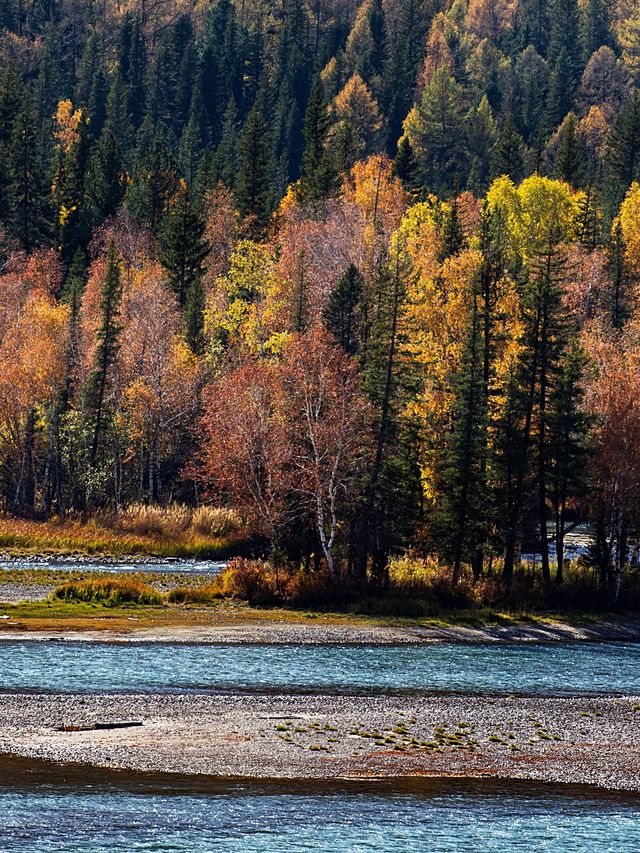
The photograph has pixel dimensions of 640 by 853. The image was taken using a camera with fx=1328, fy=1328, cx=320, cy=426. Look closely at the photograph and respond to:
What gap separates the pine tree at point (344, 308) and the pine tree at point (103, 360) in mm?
16773

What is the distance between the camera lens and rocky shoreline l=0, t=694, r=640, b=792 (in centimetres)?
2923

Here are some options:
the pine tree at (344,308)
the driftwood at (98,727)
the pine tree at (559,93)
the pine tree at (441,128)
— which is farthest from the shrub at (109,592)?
the pine tree at (559,93)

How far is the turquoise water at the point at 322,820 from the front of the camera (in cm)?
2353

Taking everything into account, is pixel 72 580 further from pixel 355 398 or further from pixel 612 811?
pixel 612 811

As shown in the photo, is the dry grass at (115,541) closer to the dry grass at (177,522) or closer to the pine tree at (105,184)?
the dry grass at (177,522)

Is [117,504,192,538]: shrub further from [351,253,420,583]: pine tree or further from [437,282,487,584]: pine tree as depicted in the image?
[437,282,487,584]: pine tree

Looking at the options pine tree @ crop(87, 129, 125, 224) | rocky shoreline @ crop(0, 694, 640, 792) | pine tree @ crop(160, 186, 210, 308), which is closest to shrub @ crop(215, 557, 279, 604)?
rocky shoreline @ crop(0, 694, 640, 792)

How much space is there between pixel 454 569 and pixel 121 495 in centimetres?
3261

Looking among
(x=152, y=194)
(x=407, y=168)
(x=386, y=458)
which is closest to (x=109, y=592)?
(x=386, y=458)

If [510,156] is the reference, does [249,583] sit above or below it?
below

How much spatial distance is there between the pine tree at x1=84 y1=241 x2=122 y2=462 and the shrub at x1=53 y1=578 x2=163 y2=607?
32.1m

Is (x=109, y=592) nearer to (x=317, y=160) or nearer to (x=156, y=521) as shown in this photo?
(x=156, y=521)

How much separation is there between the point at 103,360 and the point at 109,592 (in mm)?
35446

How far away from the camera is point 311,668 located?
41156mm
